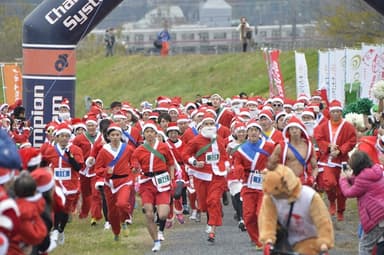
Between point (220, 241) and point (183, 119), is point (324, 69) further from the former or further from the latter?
point (220, 241)

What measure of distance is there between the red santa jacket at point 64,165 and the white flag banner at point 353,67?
11.4 metres

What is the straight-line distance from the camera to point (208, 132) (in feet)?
61.3

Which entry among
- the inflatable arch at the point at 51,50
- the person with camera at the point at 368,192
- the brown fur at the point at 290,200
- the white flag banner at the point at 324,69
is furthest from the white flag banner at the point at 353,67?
the brown fur at the point at 290,200

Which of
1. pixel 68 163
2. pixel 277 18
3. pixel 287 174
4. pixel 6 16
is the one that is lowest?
pixel 277 18

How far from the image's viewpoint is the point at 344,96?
1206 inches

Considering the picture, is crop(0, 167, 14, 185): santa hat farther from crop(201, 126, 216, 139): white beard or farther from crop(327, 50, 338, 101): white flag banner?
crop(327, 50, 338, 101): white flag banner

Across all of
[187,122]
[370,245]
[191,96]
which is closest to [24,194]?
[370,245]

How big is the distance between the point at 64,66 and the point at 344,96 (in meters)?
9.04

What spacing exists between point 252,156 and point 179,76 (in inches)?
1512

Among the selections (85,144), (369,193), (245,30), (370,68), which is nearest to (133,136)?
(85,144)

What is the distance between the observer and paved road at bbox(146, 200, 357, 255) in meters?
17.3

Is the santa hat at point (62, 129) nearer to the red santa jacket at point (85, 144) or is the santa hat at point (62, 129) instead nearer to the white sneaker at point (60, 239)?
the white sneaker at point (60, 239)

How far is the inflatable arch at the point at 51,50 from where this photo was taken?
2359cm

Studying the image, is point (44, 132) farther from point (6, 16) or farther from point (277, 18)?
point (277, 18)
